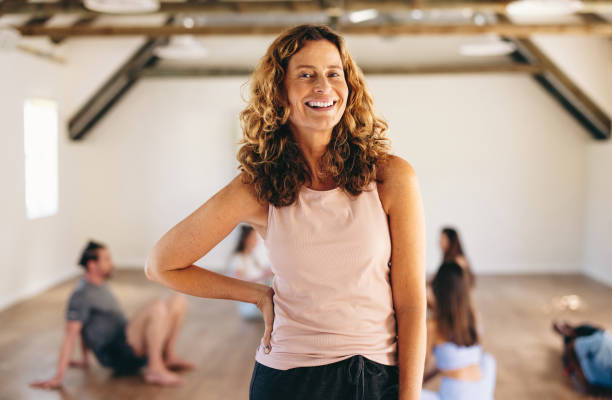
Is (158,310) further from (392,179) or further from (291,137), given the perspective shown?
(392,179)

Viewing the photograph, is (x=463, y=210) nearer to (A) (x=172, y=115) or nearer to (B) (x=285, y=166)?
(A) (x=172, y=115)

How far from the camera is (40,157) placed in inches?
261

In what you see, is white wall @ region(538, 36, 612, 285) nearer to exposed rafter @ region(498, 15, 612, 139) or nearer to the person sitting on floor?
exposed rafter @ region(498, 15, 612, 139)

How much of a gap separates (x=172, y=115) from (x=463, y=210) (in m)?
4.07

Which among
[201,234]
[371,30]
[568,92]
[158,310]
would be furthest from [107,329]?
[568,92]

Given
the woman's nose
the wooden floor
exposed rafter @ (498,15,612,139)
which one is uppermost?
exposed rafter @ (498,15,612,139)

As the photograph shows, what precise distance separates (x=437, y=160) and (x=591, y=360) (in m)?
4.16

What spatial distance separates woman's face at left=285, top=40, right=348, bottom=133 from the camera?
1.17m

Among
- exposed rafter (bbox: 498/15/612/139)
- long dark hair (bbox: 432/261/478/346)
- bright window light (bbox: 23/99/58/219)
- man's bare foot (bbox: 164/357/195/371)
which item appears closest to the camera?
long dark hair (bbox: 432/261/478/346)

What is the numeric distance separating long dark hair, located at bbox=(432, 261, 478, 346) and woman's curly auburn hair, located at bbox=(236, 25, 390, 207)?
1886mm

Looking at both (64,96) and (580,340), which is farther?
(64,96)

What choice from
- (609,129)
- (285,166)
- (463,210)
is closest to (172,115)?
(463,210)

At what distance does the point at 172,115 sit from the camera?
7.56 m

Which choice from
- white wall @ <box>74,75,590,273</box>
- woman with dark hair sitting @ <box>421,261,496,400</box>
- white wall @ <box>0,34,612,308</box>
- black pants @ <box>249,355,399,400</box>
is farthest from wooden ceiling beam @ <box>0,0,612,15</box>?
black pants @ <box>249,355,399,400</box>
